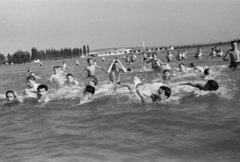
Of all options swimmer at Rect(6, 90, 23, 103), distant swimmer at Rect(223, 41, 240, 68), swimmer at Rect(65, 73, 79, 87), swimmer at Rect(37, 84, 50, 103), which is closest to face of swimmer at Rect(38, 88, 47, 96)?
swimmer at Rect(37, 84, 50, 103)

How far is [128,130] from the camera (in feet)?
16.4

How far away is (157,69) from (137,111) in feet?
36.5

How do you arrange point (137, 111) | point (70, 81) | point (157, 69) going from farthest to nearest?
point (157, 69)
point (70, 81)
point (137, 111)

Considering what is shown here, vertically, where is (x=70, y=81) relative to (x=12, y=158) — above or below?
above

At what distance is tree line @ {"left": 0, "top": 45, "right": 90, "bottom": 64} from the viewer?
136 meters

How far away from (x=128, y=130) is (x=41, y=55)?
15760cm

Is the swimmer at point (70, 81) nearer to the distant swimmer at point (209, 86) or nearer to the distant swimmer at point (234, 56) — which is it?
the distant swimmer at point (209, 86)

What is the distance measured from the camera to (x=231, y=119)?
515 cm

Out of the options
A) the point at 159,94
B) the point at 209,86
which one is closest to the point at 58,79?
the point at 159,94

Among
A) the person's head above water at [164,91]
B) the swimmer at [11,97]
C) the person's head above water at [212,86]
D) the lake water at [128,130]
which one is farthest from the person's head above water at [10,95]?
the person's head above water at [212,86]

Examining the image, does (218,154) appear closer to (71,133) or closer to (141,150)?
(141,150)

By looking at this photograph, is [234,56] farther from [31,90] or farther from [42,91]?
[31,90]

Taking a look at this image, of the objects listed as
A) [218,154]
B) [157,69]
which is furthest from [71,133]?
[157,69]

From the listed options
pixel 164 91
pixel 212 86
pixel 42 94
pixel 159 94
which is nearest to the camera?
pixel 164 91
